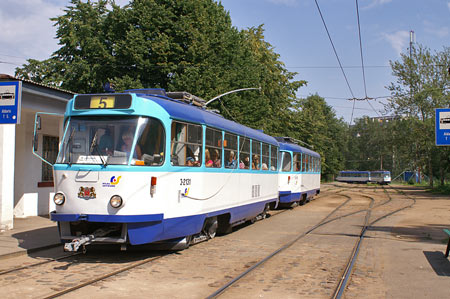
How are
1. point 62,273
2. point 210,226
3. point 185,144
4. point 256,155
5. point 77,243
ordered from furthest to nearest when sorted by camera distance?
1. point 256,155
2. point 210,226
3. point 185,144
4. point 77,243
5. point 62,273

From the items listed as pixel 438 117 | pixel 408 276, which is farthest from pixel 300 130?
pixel 408 276

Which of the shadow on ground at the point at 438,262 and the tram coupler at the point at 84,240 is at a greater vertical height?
the tram coupler at the point at 84,240

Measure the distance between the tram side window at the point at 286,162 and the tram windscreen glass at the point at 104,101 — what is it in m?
13.6

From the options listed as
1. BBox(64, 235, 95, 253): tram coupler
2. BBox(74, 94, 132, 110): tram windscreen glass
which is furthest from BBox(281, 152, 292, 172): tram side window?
BBox(64, 235, 95, 253): tram coupler

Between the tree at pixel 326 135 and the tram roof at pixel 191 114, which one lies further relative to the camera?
the tree at pixel 326 135

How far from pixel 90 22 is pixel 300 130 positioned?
933 inches

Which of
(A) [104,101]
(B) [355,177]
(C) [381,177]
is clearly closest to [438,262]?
(A) [104,101]

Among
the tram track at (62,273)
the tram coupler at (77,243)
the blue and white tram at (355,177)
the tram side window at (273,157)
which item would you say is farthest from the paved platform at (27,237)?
the blue and white tram at (355,177)

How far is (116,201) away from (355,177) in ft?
258

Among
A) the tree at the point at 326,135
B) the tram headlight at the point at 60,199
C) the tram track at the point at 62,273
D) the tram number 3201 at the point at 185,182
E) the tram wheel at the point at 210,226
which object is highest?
the tree at the point at 326,135

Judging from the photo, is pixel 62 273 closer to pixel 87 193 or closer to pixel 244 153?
pixel 87 193

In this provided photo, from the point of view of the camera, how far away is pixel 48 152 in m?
16.6

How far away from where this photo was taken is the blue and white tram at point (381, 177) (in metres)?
74.4

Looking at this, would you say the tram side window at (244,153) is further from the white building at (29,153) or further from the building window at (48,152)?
the building window at (48,152)
